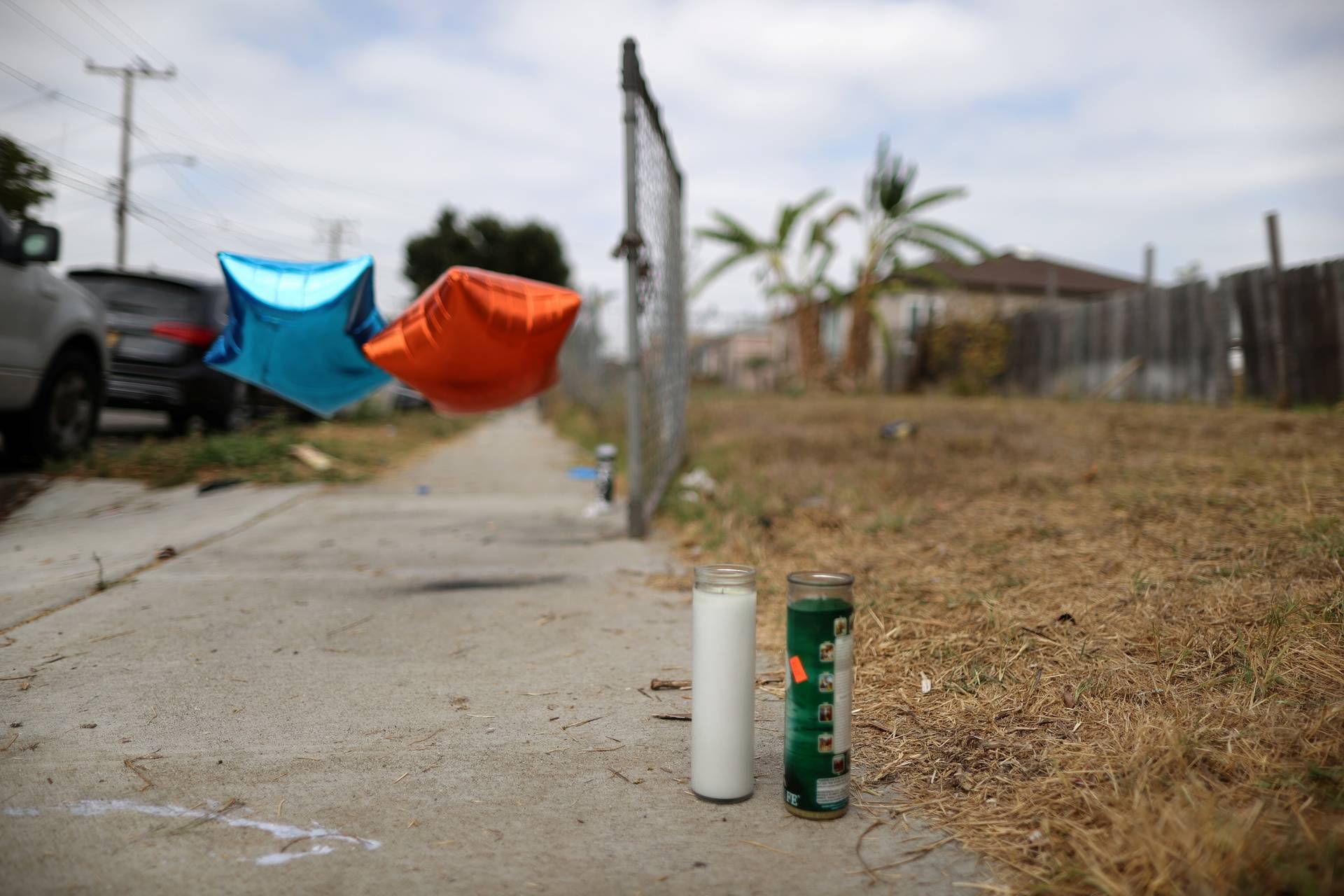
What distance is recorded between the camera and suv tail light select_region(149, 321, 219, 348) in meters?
7.33

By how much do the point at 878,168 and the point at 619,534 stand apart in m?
12.1

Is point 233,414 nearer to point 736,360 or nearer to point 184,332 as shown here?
point 184,332

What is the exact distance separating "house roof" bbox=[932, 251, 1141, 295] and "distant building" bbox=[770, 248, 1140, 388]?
0.03 m

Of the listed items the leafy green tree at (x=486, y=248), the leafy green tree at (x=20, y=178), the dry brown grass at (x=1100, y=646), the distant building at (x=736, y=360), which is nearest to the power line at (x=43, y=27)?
the leafy green tree at (x=20, y=178)

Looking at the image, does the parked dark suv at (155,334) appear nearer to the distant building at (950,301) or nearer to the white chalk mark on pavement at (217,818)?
the white chalk mark on pavement at (217,818)

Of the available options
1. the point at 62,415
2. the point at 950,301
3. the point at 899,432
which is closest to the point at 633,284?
the point at 899,432

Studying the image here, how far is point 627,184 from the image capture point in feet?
14.8

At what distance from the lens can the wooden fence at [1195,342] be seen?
8609 millimetres

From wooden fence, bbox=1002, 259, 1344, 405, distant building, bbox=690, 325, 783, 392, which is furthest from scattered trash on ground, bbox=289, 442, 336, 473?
distant building, bbox=690, 325, 783, 392

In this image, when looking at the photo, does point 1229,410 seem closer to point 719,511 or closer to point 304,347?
point 719,511

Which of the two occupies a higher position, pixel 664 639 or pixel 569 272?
pixel 569 272

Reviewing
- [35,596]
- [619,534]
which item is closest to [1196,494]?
[619,534]

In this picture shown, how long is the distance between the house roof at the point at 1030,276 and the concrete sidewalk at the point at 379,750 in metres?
23.3

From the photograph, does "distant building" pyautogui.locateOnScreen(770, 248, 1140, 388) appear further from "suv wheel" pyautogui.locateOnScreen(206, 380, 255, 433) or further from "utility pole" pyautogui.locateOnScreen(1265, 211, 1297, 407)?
"suv wheel" pyautogui.locateOnScreen(206, 380, 255, 433)
